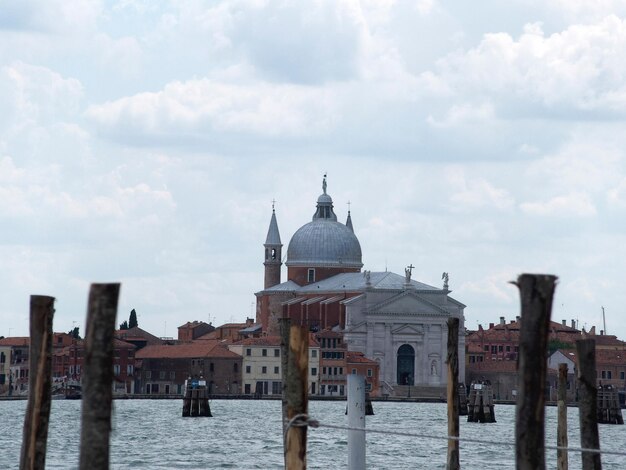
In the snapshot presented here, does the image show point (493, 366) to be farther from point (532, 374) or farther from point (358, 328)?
point (532, 374)

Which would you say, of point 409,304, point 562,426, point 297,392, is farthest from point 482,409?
point 297,392

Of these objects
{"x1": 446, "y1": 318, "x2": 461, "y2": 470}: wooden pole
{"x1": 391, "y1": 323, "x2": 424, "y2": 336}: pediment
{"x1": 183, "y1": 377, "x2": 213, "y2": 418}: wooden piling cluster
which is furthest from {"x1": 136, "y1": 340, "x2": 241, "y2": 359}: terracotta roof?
{"x1": 446, "y1": 318, "x2": 461, "y2": 470}: wooden pole

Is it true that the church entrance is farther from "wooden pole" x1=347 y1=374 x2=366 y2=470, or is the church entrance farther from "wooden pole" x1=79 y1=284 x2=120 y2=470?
"wooden pole" x1=79 y1=284 x2=120 y2=470

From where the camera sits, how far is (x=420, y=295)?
330 ft

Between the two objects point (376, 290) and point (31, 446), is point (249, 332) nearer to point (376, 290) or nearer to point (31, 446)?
point (376, 290)

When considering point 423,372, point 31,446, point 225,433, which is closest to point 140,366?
point 423,372

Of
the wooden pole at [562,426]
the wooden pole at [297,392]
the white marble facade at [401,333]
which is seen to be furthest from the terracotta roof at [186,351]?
the wooden pole at [297,392]

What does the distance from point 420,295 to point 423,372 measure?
447 centimetres

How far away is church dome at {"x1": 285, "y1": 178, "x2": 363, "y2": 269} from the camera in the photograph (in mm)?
109062

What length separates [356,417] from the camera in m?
13.8

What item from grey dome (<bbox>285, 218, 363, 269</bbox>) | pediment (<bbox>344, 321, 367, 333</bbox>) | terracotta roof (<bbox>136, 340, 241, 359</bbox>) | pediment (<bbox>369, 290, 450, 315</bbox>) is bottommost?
terracotta roof (<bbox>136, 340, 241, 359</bbox>)

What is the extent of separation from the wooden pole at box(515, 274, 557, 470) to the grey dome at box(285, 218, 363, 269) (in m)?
97.4

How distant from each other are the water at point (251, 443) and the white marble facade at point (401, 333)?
3120cm

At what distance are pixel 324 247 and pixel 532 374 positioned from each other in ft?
322
